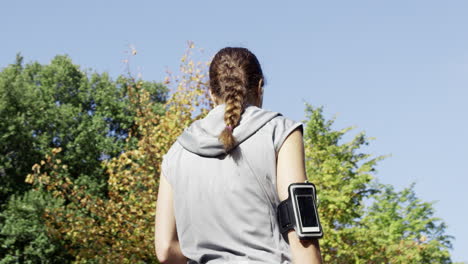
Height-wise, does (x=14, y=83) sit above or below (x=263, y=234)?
above

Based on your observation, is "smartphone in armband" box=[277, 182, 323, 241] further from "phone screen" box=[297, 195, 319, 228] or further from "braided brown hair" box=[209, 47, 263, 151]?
"braided brown hair" box=[209, 47, 263, 151]

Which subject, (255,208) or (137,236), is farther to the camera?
(137,236)

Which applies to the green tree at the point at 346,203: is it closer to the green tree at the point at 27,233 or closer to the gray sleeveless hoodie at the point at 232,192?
the green tree at the point at 27,233

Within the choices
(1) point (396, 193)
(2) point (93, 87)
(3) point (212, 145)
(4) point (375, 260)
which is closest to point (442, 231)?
(1) point (396, 193)

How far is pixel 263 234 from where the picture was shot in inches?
88.7

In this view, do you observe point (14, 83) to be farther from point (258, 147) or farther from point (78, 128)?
point (258, 147)

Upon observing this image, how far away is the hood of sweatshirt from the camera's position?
239 cm

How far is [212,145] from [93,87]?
36861 mm

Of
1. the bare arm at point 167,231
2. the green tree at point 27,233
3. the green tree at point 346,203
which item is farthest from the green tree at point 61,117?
the bare arm at point 167,231

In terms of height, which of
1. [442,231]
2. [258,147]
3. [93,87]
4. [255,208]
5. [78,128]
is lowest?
[255,208]

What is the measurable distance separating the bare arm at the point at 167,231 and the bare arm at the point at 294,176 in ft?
1.76

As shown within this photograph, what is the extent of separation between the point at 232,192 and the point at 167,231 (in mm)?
421

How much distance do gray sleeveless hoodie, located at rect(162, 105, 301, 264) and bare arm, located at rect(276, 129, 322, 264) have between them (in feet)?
0.09

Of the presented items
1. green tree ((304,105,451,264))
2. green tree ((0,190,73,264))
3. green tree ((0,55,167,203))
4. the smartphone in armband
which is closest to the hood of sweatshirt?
the smartphone in armband
